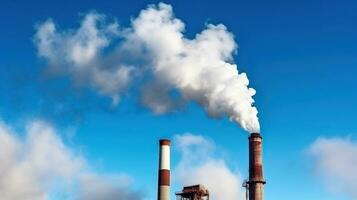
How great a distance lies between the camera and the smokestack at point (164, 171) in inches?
1580

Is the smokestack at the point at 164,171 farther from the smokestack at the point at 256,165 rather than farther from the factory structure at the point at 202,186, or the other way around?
the smokestack at the point at 256,165

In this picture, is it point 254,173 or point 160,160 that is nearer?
point 254,173

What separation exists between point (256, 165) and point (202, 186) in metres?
5.85

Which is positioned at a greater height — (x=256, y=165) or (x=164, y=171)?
(x=164, y=171)

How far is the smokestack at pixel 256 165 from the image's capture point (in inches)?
1487

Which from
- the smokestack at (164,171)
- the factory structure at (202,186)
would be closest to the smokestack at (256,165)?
the factory structure at (202,186)

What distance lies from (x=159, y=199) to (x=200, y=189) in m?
3.38

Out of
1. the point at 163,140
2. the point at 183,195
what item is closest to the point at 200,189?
the point at 183,195

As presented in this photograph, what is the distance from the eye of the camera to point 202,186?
41.8 metres

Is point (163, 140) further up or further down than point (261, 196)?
further up

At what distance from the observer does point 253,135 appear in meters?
38.2

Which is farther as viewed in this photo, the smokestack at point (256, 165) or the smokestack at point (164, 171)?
the smokestack at point (164, 171)

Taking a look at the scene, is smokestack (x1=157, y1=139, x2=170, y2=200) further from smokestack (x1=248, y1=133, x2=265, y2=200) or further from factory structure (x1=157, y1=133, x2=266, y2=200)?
smokestack (x1=248, y1=133, x2=265, y2=200)

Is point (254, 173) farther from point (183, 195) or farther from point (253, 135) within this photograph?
point (183, 195)
